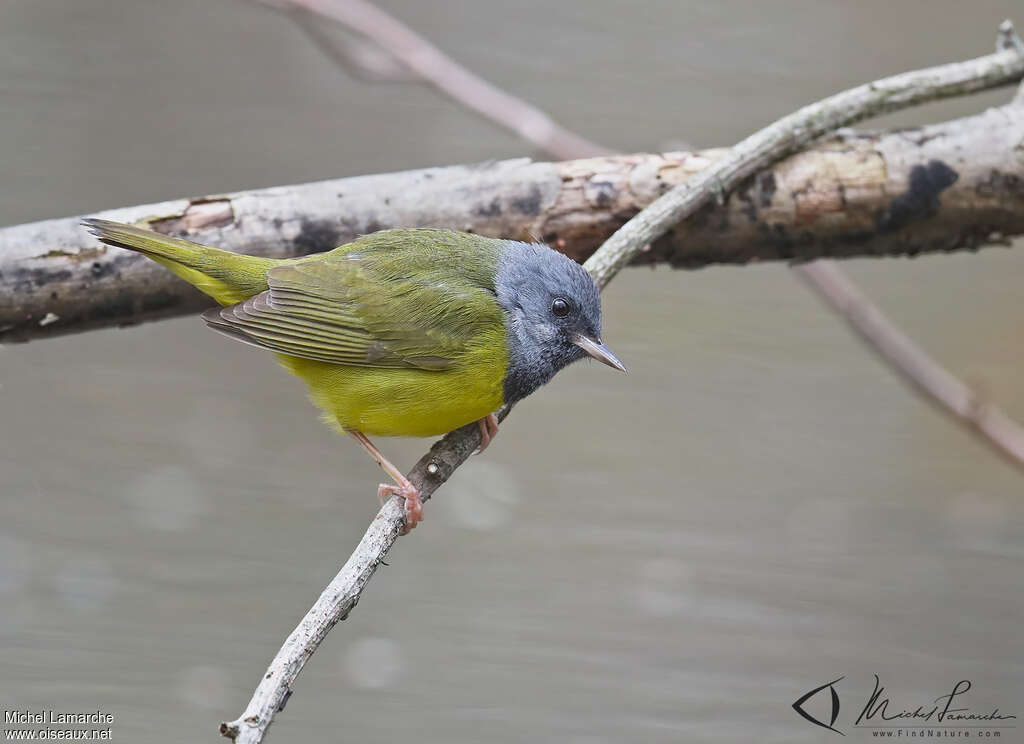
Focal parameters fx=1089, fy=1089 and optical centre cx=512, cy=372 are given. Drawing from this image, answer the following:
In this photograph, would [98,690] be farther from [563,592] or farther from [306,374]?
[563,592]

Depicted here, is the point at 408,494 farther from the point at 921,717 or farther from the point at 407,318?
the point at 921,717

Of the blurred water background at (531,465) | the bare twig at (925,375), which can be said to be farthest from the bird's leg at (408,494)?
the bare twig at (925,375)

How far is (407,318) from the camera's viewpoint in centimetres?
326

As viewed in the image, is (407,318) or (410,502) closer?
(410,502)

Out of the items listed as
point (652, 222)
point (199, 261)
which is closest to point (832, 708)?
point (652, 222)

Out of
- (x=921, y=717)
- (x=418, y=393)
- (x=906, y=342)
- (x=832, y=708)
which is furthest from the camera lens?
(x=832, y=708)

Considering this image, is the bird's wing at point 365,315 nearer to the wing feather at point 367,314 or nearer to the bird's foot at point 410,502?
the wing feather at point 367,314

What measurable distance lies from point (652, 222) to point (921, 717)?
2.25 meters

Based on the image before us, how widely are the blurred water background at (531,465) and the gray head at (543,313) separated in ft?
5.52

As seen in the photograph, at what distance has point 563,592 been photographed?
490 centimetres

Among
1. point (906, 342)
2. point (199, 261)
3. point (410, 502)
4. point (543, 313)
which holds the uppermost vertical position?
point (199, 261)

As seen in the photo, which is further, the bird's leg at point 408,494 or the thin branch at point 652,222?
the bird's leg at point 408,494

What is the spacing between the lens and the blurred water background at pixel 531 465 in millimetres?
4426

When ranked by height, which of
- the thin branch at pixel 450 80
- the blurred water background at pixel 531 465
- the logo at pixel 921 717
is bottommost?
the logo at pixel 921 717
